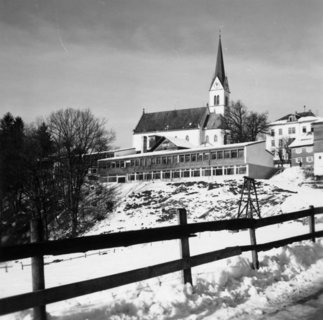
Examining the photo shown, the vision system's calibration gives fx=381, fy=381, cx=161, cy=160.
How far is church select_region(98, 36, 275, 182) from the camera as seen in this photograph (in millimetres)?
56719

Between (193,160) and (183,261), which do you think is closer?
(183,261)

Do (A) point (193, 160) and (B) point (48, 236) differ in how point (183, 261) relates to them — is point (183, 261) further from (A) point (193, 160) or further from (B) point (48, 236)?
(A) point (193, 160)

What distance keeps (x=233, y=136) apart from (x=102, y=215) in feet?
133

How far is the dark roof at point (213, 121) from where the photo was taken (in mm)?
89875

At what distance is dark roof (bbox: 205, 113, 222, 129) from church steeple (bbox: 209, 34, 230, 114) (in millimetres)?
9934

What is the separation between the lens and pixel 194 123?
303ft

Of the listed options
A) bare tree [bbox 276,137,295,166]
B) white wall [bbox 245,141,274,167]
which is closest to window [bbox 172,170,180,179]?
white wall [bbox 245,141,274,167]

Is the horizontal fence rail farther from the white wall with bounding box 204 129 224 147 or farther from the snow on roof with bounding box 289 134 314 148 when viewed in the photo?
the white wall with bounding box 204 129 224 147

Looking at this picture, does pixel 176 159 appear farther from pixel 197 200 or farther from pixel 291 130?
pixel 291 130

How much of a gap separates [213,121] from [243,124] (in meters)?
14.5

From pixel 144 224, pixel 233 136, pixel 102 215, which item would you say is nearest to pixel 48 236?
pixel 102 215

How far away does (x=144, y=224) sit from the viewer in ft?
126

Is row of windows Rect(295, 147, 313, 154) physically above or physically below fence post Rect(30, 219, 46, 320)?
above

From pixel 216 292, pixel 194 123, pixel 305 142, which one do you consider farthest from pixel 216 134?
pixel 216 292
